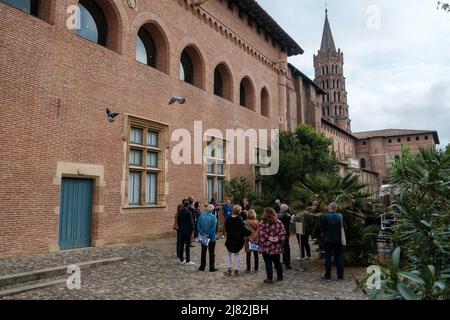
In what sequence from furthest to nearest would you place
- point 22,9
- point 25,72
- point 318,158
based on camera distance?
1. point 318,158
2. point 22,9
3. point 25,72

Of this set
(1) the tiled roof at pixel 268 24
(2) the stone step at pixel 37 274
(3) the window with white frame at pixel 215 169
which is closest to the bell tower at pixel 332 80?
(1) the tiled roof at pixel 268 24

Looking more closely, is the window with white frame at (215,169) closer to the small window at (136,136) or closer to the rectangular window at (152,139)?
the rectangular window at (152,139)

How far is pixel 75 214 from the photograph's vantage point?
10.6 m

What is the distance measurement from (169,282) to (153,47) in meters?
10.7

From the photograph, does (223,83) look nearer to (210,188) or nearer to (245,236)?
(210,188)

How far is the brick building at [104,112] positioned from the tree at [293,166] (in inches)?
89.2

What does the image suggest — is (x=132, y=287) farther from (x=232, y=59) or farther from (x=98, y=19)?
(x=232, y=59)

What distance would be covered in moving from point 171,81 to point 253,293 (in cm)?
1033

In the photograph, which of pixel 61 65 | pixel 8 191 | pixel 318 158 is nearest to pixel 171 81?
pixel 61 65

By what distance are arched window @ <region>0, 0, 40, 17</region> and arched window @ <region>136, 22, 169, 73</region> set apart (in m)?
4.00

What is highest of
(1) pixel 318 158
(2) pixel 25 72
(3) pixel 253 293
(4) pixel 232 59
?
(4) pixel 232 59

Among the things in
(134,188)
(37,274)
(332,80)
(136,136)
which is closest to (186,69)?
(136,136)

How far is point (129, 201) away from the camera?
40.7ft

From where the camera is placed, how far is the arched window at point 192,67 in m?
16.4
